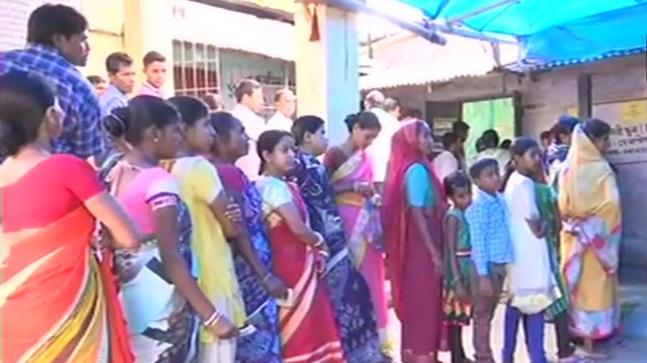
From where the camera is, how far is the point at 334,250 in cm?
467

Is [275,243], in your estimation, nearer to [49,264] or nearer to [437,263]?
[437,263]

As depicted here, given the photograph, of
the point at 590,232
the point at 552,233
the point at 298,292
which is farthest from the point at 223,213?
the point at 590,232

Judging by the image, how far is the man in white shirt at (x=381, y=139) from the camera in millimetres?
5492

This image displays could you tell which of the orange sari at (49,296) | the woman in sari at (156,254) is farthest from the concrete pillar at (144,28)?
the orange sari at (49,296)

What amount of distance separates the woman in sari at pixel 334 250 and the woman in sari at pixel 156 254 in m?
1.45

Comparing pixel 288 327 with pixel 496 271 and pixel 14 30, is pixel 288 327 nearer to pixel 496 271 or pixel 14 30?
pixel 496 271

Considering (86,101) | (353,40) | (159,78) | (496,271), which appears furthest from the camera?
(353,40)

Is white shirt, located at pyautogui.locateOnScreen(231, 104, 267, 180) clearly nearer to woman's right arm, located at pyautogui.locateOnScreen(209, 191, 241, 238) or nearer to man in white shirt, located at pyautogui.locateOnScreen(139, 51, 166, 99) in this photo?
man in white shirt, located at pyautogui.locateOnScreen(139, 51, 166, 99)

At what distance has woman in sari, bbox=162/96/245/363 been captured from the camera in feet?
10.2

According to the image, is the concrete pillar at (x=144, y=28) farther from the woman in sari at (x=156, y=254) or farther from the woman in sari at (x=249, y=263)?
the woman in sari at (x=156, y=254)

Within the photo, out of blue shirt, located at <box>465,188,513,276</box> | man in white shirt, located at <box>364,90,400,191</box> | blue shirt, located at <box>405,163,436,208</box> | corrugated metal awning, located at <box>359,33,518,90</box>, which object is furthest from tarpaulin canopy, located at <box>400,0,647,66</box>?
blue shirt, located at <box>465,188,513,276</box>

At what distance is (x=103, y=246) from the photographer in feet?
8.39

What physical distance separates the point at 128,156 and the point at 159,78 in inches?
109

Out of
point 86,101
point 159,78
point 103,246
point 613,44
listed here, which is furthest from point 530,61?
point 103,246
